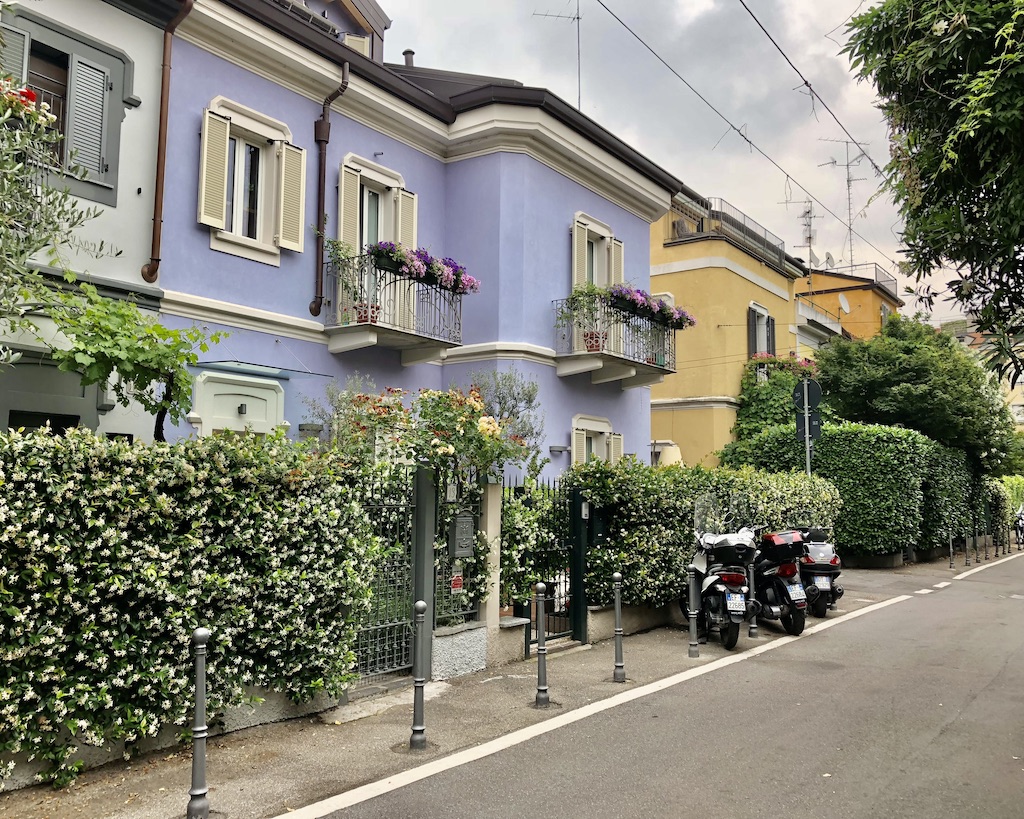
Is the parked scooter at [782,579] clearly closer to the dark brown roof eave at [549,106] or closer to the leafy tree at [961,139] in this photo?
the leafy tree at [961,139]

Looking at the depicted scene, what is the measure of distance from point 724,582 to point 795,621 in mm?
1703

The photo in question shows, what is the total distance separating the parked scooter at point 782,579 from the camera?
11227mm

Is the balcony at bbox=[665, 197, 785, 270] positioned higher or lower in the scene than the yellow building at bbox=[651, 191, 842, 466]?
higher

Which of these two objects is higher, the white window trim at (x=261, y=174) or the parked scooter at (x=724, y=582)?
the white window trim at (x=261, y=174)

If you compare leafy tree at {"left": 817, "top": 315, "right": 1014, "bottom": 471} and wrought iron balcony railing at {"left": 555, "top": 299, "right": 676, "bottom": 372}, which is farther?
leafy tree at {"left": 817, "top": 315, "right": 1014, "bottom": 471}

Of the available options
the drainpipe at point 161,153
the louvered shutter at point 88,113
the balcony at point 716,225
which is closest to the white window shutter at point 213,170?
the drainpipe at point 161,153

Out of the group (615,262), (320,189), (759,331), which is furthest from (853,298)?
(320,189)

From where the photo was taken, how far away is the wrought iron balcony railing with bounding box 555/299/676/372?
52.4 ft

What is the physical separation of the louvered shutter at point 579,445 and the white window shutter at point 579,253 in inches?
112

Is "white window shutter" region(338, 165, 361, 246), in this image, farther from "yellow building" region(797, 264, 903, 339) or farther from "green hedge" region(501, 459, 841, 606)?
"yellow building" region(797, 264, 903, 339)

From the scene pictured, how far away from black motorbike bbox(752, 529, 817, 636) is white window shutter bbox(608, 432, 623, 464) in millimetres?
6152

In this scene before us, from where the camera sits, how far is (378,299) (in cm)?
1323

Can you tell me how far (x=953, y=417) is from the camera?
23.4 meters

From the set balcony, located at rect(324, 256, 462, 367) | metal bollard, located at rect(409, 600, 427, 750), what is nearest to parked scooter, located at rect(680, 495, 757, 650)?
metal bollard, located at rect(409, 600, 427, 750)
